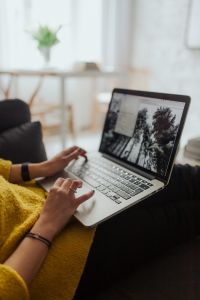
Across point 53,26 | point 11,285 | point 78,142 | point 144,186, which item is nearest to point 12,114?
point 144,186

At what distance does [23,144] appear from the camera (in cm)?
100

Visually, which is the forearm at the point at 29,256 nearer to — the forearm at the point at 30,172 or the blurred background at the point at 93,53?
the forearm at the point at 30,172

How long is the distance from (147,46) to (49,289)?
2958mm

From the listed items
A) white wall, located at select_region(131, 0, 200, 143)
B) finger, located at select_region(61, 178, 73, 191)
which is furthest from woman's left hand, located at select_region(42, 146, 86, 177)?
white wall, located at select_region(131, 0, 200, 143)

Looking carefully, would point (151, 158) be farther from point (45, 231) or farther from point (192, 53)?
Result: point (192, 53)

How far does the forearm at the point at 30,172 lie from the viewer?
33.8 inches

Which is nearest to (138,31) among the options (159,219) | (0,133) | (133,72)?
(133,72)

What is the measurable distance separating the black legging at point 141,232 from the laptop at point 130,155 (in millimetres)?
57

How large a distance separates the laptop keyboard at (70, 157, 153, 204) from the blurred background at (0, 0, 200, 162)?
1.35 metres

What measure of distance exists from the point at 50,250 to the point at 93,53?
282 centimetres

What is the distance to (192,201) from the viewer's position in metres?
0.82

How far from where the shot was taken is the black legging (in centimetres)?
65

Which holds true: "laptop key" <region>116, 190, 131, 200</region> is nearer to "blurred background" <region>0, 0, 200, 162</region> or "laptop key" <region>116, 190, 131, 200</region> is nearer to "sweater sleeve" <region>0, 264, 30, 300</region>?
"sweater sleeve" <region>0, 264, 30, 300</region>

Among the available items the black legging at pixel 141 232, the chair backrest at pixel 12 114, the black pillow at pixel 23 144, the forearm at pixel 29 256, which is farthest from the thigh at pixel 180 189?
the chair backrest at pixel 12 114
